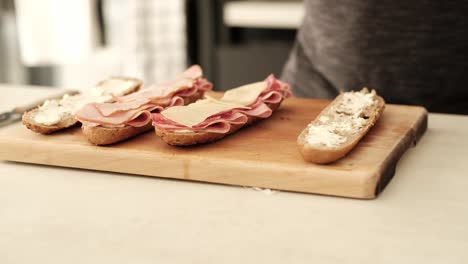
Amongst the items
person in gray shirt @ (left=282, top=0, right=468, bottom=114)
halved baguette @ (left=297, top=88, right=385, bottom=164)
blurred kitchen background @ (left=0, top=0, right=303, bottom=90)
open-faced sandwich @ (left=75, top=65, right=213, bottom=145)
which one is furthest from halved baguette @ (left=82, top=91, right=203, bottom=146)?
blurred kitchen background @ (left=0, top=0, right=303, bottom=90)

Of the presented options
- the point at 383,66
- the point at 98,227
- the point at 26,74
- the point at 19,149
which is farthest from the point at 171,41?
the point at 98,227

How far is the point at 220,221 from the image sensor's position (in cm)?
90

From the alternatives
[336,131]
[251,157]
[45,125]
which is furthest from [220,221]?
[45,125]

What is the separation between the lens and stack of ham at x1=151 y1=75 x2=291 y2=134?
1077mm

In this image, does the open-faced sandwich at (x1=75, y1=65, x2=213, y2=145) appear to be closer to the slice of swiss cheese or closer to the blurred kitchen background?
the slice of swiss cheese

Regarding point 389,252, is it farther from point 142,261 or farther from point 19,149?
point 19,149

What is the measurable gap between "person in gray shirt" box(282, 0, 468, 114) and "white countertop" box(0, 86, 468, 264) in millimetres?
727

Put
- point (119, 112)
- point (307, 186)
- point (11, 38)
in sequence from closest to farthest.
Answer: point (307, 186) < point (119, 112) < point (11, 38)

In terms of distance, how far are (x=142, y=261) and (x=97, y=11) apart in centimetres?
318

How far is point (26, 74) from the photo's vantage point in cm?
375

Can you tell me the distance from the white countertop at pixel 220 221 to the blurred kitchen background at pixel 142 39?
5.47 feet

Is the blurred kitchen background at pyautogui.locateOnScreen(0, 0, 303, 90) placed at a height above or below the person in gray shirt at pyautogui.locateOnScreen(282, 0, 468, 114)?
below

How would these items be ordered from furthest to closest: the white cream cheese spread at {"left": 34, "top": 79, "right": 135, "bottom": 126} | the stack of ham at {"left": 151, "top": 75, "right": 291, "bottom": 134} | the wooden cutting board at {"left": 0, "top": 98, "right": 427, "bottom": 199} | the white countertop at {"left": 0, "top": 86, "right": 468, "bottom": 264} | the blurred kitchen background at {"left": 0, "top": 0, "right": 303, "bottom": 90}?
1. the blurred kitchen background at {"left": 0, "top": 0, "right": 303, "bottom": 90}
2. the white cream cheese spread at {"left": 34, "top": 79, "right": 135, "bottom": 126}
3. the stack of ham at {"left": 151, "top": 75, "right": 291, "bottom": 134}
4. the wooden cutting board at {"left": 0, "top": 98, "right": 427, "bottom": 199}
5. the white countertop at {"left": 0, "top": 86, "right": 468, "bottom": 264}

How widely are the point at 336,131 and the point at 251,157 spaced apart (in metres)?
0.14
